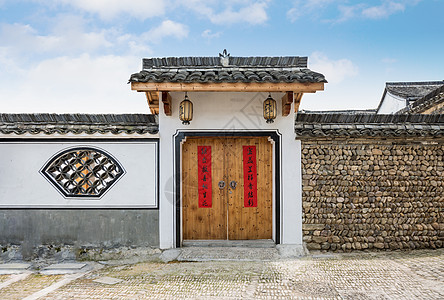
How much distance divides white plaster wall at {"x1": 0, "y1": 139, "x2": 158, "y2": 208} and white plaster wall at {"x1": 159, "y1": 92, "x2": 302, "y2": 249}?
37cm

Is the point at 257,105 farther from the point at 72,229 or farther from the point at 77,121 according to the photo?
the point at 72,229

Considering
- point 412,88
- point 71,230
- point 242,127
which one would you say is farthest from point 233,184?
point 412,88

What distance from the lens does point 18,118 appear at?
6191 mm

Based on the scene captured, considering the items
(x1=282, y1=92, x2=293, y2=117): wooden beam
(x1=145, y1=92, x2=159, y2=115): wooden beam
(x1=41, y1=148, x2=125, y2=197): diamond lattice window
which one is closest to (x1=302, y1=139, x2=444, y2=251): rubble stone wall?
(x1=282, y1=92, x2=293, y2=117): wooden beam

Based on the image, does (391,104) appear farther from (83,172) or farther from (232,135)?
(83,172)

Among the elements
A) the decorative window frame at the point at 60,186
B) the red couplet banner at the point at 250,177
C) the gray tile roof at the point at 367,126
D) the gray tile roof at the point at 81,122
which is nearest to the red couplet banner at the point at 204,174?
the red couplet banner at the point at 250,177

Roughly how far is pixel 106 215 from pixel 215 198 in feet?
7.05

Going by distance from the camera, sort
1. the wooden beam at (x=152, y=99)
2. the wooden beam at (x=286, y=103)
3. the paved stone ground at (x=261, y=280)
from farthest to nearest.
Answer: the wooden beam at (x=152, y=99)
the wooden beam at (x=286, y=103)
the paved stone ground at (x=261, y=280)

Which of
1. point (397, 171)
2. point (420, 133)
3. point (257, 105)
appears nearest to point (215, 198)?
point (257, 105)

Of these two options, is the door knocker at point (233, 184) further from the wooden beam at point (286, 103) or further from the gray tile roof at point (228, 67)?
the gray tile roof at point (228, 67)

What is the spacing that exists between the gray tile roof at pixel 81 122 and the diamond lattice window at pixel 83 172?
517 mm

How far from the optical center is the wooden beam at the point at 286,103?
18.4ft

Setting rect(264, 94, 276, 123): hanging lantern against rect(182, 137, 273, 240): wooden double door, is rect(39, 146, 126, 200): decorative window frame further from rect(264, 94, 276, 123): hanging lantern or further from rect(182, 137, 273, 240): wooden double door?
rect(264, 94, 276, 123): hanging lantern

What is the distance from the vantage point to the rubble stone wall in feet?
19.5
